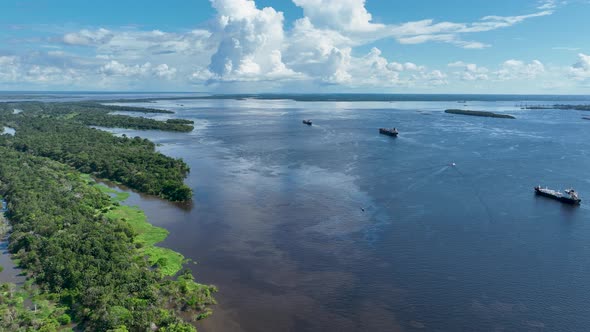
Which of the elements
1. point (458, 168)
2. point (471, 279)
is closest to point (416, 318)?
point (471, 279)

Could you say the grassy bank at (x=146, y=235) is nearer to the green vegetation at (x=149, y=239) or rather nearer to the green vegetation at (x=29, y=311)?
the green vegetation at (x=149, y=239)

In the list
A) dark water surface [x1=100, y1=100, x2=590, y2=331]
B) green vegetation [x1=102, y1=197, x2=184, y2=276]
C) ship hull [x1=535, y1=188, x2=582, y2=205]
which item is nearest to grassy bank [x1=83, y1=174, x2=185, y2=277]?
green vegetation [x1=102, y1=197, x2=184, y2=276]

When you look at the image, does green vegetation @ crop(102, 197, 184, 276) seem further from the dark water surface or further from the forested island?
the dark water surface

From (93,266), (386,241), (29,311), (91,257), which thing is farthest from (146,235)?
(386,241)

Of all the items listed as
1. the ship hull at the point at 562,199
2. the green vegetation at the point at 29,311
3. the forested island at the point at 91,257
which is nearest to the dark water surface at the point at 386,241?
the ship hull at the point at 562,199

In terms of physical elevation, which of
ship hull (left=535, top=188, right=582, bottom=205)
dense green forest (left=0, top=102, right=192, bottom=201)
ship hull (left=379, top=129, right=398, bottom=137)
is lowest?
ship hull (left=535, top=188, right=582, bottom=205)

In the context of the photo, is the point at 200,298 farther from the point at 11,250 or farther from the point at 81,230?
the point at 11,250

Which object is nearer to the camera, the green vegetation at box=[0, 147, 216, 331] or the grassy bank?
the green vegetation at box=[0, 147, 216, 331]
